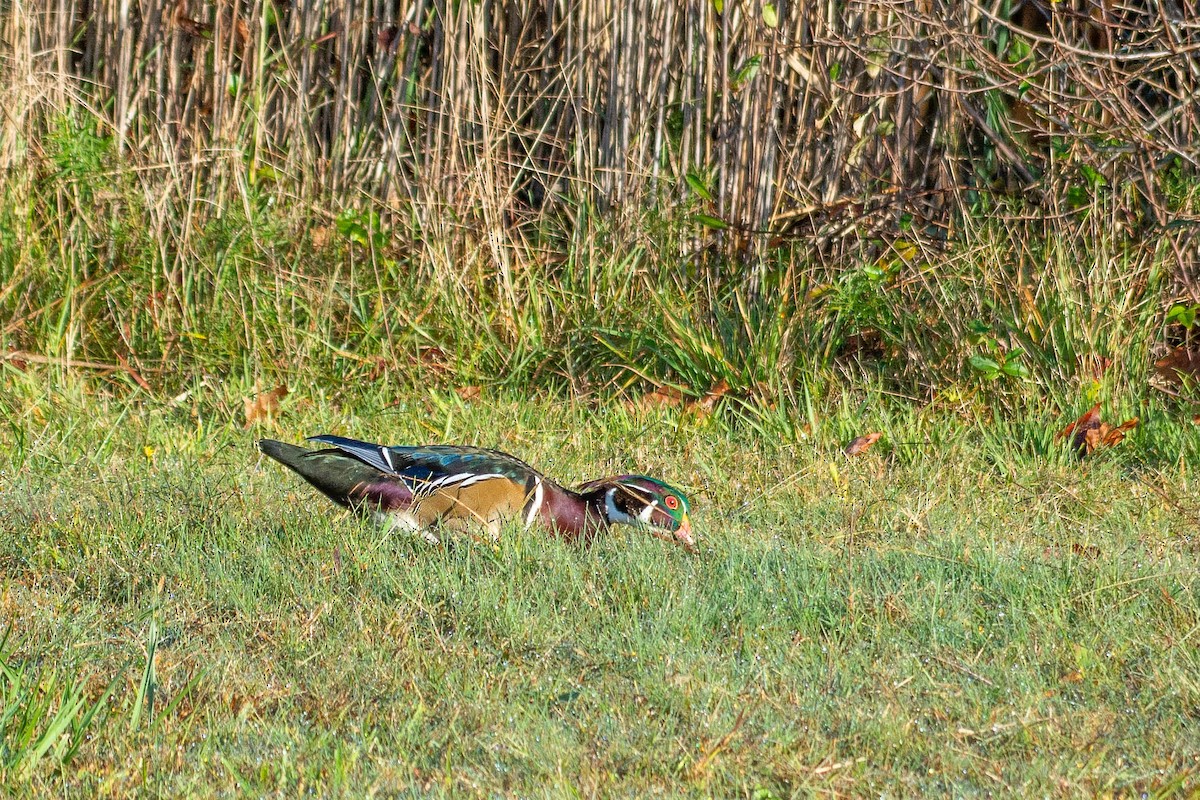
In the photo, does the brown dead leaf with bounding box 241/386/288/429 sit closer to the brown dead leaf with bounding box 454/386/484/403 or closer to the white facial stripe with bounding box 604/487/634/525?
the brown dead leaf with bounding box 454/386/484/403

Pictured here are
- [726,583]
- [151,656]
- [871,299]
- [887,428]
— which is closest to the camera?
[151,656]

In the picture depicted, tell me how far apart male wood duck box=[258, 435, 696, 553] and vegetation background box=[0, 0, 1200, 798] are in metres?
0.14

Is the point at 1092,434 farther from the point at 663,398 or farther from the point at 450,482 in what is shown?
the point at 450,482

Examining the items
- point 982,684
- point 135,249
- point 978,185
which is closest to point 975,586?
point 982,684

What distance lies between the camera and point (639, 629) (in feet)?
10.9

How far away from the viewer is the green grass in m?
2.69

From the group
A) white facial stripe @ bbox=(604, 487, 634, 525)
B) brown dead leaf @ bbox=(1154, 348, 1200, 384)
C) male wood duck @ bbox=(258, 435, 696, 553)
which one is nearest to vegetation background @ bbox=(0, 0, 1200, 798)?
brown dead leaf @ bbox=(1154, 348, 1200, 384)

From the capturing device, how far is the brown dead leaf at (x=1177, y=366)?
5523 mm

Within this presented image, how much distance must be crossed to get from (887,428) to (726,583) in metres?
1.72

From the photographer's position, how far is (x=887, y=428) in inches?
203

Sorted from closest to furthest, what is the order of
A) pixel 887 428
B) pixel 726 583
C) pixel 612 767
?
1. pixel 612 767
2. pixel 726 583
3. pixel 887 428

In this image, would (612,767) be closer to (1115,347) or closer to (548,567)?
(548,567)

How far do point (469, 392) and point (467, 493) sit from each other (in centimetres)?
186

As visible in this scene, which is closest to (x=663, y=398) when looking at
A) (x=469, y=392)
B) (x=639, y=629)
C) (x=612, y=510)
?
(x=469, y=392)
